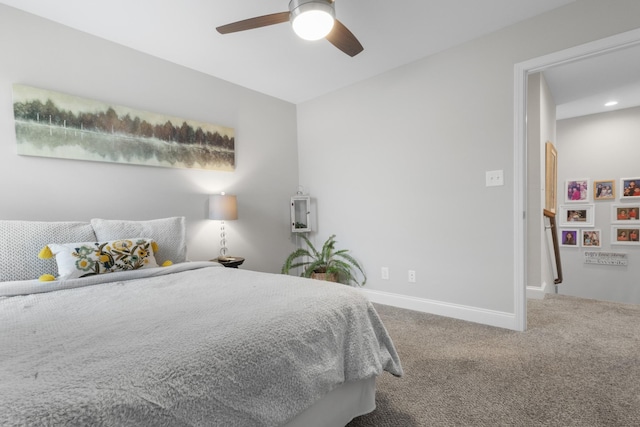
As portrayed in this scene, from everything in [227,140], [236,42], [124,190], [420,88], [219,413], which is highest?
[236,42]

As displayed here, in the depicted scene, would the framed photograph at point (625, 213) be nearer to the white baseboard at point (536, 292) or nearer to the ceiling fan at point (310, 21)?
the white baseboard at point (536, 292)

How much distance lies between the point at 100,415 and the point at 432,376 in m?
1.62

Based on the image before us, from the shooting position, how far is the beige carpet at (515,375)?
4.50 ft

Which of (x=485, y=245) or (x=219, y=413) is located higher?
(x=485, y=245)

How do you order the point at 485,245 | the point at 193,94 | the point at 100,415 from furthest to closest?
1. the point at 193,94
2. the point at 485,245
3. the point at 100,415

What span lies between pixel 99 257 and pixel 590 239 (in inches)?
226

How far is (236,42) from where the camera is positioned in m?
2.46

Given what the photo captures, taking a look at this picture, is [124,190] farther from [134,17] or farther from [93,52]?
[134,17]

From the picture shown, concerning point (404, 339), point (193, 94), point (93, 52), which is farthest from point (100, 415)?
point (193, 94)

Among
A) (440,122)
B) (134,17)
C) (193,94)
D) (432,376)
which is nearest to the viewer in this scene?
(432,376)

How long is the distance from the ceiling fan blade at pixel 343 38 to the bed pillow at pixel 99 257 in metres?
1.77

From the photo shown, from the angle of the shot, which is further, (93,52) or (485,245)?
(485,245)

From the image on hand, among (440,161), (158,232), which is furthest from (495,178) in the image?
(158,232)

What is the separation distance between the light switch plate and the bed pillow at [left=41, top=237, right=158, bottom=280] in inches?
101
